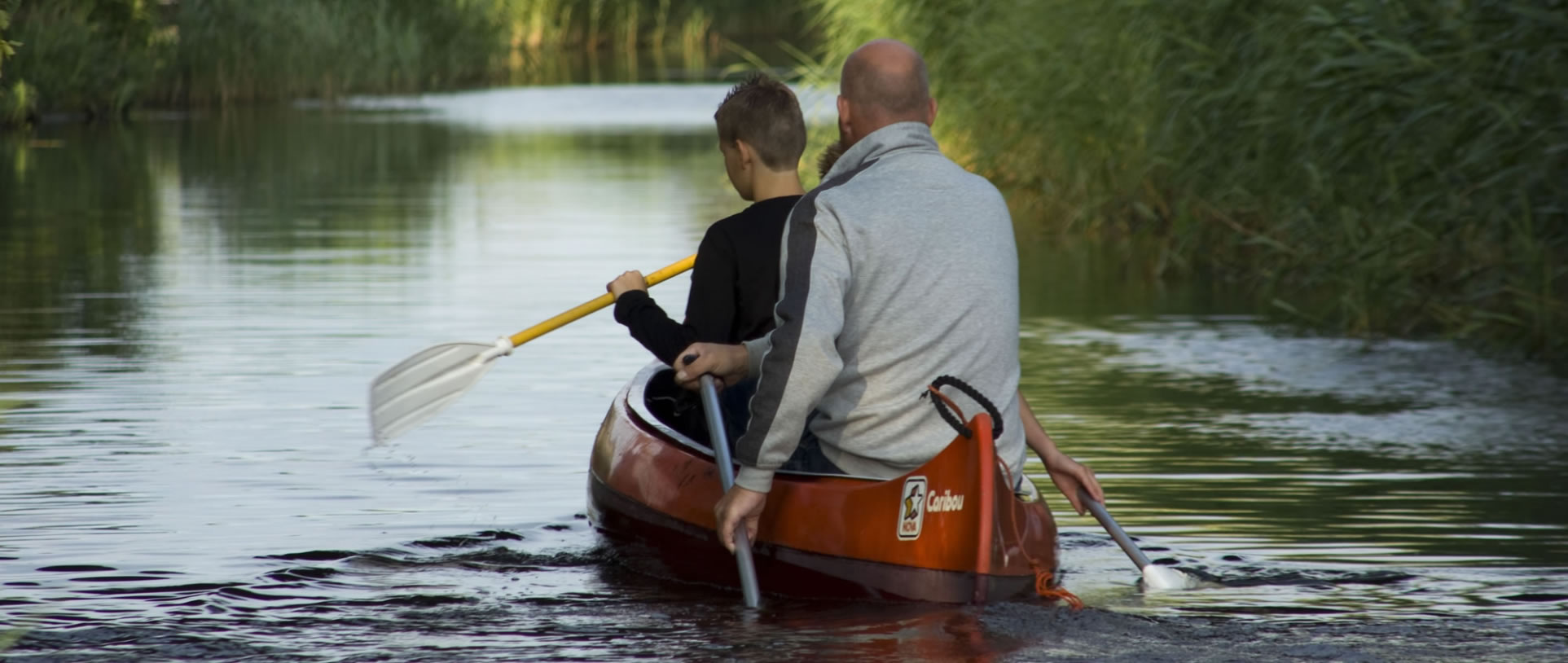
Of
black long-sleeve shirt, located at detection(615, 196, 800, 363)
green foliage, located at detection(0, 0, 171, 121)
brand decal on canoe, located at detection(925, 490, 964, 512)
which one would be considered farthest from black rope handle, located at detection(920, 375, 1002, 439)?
green foliage, located at detection(0, 0, 171, 121)

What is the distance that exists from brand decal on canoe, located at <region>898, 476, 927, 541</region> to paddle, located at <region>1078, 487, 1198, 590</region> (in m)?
0.63

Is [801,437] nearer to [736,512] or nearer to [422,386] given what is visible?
[736,512]

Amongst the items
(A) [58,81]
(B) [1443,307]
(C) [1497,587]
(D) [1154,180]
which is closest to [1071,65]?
(D) [1154,180]

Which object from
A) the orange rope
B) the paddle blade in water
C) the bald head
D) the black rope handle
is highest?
the bald head

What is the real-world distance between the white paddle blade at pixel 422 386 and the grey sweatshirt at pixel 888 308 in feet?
5.35

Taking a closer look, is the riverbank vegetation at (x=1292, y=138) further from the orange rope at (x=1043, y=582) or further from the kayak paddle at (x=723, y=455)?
the orange rope at (x=1043, y=582)

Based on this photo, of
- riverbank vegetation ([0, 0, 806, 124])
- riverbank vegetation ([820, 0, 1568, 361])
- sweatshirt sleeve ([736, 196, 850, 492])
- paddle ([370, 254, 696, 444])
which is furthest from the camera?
riverbank vegetation ([0, 0, 806, 124])

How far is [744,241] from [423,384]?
54.8 inches

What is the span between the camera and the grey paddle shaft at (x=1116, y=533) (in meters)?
5.78

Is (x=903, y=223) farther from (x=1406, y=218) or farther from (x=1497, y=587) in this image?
(x=1406, y=218)

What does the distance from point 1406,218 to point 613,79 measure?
28810mm

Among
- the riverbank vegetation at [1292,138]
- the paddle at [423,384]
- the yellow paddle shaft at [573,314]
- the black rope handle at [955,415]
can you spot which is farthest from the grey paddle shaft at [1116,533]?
the riverbank vegetation at [1292,138]

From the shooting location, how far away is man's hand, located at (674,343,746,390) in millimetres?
5512

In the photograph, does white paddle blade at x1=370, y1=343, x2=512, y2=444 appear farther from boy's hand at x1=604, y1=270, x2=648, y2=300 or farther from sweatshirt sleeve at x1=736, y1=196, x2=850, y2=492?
sweatshirt sleeve at x1=736, y1=196, x2=850, y2=492
